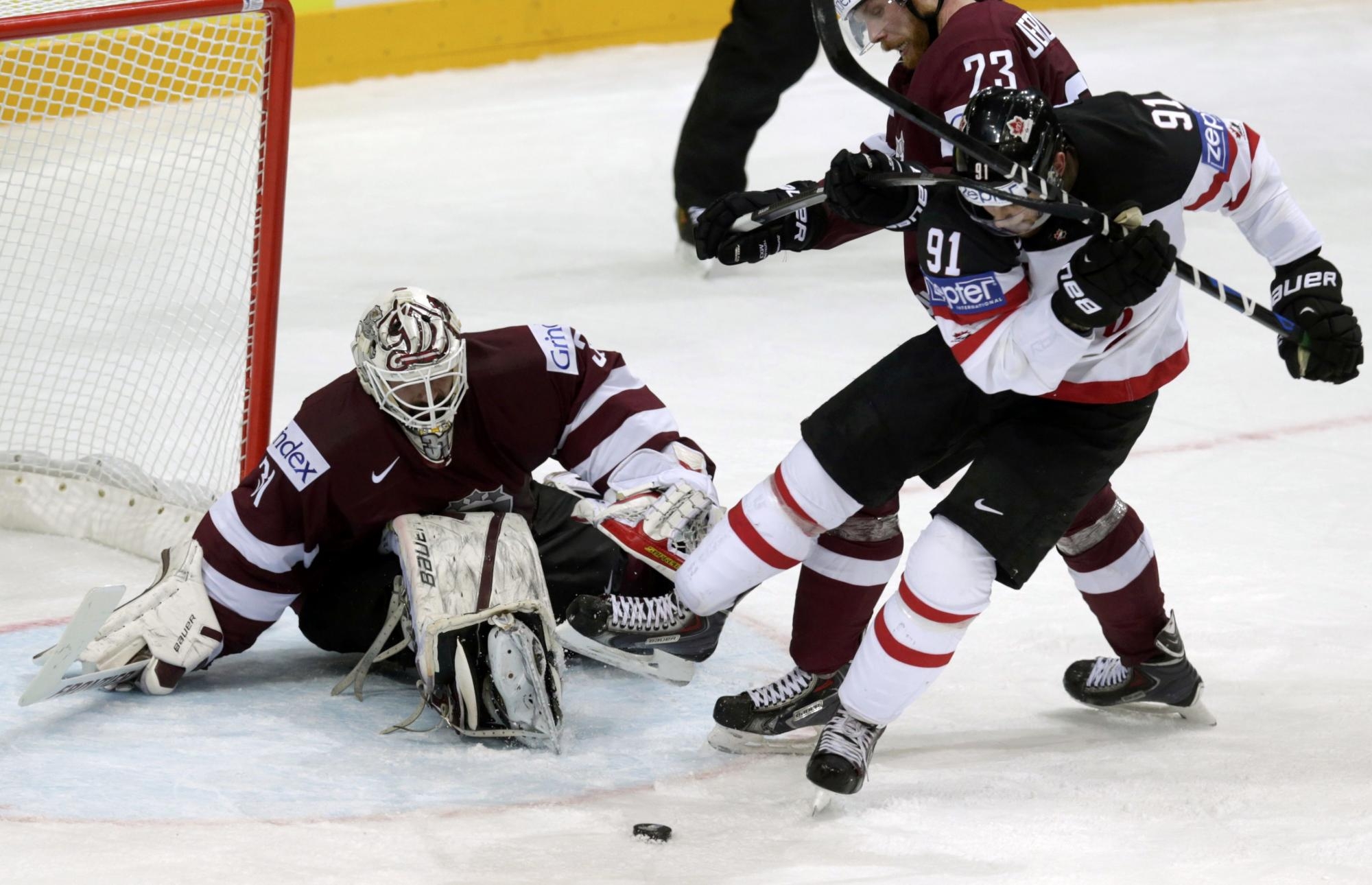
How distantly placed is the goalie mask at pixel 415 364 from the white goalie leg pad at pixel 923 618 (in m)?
0.79

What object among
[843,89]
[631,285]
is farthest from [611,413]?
[843,89]

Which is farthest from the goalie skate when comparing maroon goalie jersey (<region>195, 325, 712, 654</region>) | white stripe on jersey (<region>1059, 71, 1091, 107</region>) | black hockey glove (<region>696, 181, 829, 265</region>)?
white stripe on jersey (<region>1059, 71, 1091, 107</region>)

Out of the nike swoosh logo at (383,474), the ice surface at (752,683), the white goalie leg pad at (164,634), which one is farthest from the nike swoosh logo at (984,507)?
the white goalie leg pad at (164,634)

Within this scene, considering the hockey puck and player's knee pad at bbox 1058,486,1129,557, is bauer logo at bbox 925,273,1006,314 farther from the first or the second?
the hockey puck

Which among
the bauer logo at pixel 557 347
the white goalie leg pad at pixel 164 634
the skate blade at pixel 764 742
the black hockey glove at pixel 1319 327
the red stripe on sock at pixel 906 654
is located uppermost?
the black hockey glove at pixel 1319 327

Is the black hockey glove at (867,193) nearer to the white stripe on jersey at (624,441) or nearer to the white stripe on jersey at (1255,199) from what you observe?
the white stripe on jersey at (1255,199)

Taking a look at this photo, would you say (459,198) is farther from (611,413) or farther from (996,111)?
(996,111)

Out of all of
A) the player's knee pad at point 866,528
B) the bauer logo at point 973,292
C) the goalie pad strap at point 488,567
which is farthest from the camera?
the goalie pad strap at point 488,567

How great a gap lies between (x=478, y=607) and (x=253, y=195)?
136 cm

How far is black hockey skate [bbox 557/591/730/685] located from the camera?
281 centimetres

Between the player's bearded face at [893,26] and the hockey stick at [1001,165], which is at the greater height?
the player's bearded face at [893,26]

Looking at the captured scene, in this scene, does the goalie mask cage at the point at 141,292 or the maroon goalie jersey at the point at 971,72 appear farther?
the goalie mask cage at the point at 141,292

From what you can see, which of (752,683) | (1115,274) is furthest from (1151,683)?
(1115,274)

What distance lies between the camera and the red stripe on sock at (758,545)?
270 centimetres
